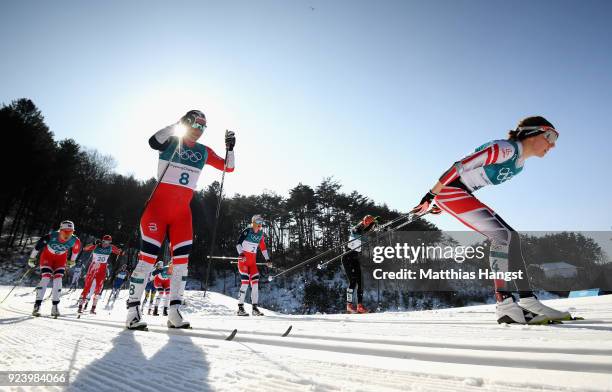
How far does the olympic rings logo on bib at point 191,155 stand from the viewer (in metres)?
3.84

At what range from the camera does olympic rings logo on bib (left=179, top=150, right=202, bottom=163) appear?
384 centimetres

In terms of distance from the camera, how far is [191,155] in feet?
12.9

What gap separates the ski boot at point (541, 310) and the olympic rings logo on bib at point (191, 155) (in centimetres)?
370

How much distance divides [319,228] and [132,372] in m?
37.7

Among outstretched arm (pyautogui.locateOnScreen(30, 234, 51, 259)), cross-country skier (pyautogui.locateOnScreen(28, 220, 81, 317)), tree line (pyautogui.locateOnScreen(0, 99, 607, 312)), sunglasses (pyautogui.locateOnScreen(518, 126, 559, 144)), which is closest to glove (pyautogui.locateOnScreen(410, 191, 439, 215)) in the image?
sunglasses (pyautogui.locateOnScreen(518, 126, 559, 144))

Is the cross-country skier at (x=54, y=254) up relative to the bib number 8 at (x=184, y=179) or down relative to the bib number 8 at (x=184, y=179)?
down

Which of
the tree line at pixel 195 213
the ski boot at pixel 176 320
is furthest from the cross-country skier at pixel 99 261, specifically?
the tree line at pixel 195 213

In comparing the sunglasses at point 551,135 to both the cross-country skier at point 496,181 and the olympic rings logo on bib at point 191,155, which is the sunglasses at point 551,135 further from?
the olympic rings logo on bib at point 191,155

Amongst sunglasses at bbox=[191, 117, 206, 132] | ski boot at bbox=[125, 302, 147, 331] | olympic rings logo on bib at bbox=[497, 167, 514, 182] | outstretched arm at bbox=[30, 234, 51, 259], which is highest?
sunglasses at bbox=[191, 117, 206, 132]

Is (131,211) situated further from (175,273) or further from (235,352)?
(235,352)

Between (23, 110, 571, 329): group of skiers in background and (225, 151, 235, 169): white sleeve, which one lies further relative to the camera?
(225, 151, 235, 169): white sleeve

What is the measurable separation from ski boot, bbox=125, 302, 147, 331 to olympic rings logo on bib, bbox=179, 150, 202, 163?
1735 mm

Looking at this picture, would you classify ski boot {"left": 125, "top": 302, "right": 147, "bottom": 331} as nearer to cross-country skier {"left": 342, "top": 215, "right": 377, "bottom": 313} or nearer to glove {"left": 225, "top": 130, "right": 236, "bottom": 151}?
glove {"left": 225, "top": 130, "right": 236, "bottom": 151}

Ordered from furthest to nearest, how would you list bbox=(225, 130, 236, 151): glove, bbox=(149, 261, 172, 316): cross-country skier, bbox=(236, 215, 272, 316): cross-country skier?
bbox=(149, 261, 172, 316): cross-country skier → bbox=(236, 215, 272, 316): cross-country skier → bbox=(225, 130, 236, 151): glove
